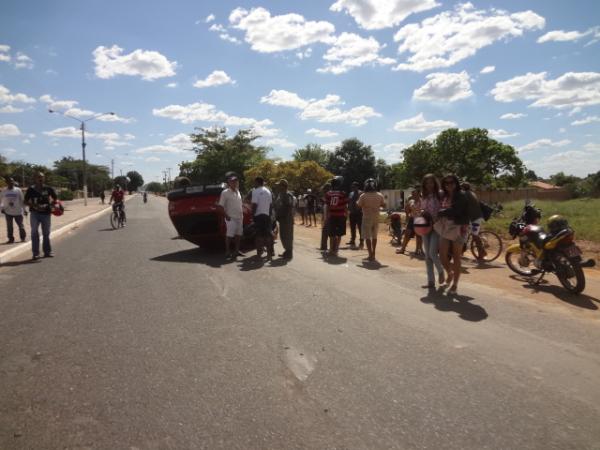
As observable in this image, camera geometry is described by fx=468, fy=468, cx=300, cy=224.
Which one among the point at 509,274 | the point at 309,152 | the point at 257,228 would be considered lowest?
the point at 509,274

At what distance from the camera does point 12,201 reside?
1225 centimetres

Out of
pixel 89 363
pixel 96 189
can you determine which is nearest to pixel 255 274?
pixel 89 363

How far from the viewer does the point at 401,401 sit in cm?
331

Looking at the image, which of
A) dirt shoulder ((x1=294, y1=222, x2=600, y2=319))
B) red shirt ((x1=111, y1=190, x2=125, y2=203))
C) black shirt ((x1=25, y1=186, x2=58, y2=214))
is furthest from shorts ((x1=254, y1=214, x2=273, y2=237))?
red shirt ((x1=111, y1=190, x2=125, y2=203))

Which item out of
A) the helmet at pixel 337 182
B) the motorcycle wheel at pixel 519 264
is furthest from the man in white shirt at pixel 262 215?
the motorcycle wheel at pixel 519 264

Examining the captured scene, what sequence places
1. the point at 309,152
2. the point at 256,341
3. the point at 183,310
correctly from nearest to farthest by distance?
the point at 256,341
the point at 183,310
the point at 309,152

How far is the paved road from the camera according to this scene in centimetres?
291

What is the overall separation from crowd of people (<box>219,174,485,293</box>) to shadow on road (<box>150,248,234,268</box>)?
1.29 ft

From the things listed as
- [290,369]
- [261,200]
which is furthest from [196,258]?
[290,369]

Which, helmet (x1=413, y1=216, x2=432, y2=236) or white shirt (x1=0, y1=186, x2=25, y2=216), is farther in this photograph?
white shirt (x1=0, y1=186, x2=25, y2=216)

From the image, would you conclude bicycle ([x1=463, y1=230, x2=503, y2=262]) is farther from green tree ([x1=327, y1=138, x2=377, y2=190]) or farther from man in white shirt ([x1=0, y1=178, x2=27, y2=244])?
green tree ([x1=327, y1=138, x2=377, y2=190])

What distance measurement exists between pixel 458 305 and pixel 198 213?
6421 millimetres

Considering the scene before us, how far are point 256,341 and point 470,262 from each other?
700 centimetres

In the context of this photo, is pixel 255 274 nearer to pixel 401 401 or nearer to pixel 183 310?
pixel 183 310
